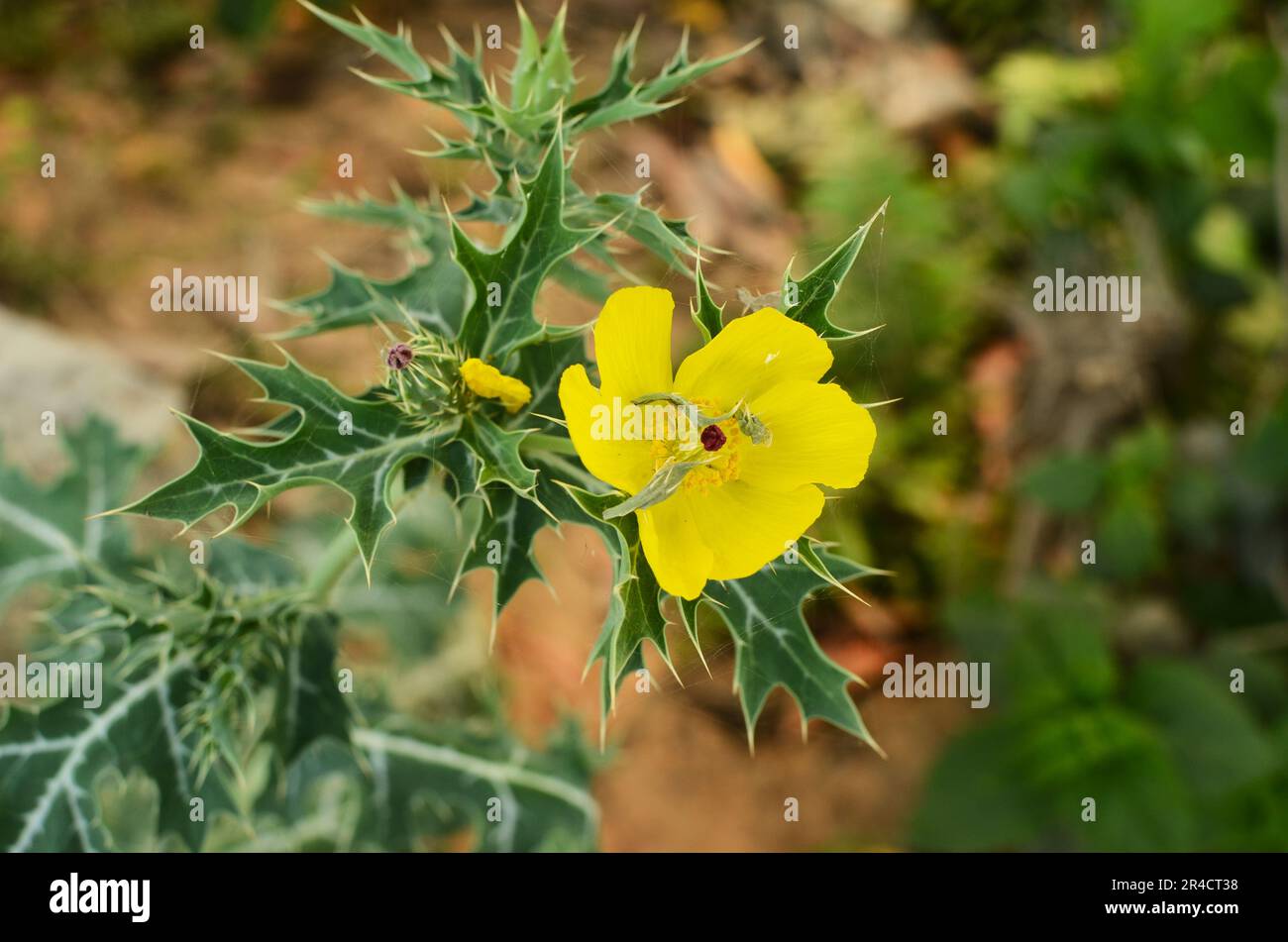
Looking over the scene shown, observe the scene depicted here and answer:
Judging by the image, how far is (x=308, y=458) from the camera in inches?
45.5

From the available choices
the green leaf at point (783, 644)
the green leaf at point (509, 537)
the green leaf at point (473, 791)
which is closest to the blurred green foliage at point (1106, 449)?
the green leaf at point (473, 791)

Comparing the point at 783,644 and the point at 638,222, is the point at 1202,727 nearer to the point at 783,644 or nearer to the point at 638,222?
the point at 783,644

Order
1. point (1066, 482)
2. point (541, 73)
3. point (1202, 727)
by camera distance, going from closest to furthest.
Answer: point (541, 73)
point (1202, 727)
point (1066, 482)

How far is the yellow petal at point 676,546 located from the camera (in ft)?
3.09

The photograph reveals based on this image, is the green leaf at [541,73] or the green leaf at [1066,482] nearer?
the green leaf at [541,73]

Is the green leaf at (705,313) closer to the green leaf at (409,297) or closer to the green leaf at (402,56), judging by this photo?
the green leaf at (409,297)

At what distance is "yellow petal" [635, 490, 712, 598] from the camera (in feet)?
3.09

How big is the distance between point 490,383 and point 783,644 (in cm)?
48

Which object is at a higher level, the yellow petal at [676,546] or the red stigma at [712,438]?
the red stigma at [712,438]

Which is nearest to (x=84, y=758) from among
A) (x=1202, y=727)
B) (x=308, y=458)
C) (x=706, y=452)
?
(x=308, y=458)

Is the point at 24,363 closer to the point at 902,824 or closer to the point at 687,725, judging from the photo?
the point at 687,725

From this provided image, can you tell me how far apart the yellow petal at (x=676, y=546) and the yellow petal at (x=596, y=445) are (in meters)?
0.04

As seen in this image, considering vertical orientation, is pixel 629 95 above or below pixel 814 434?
above

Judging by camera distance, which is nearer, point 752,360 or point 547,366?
point 752,360
